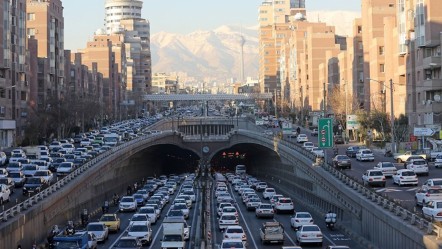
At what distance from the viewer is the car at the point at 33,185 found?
5999 cm

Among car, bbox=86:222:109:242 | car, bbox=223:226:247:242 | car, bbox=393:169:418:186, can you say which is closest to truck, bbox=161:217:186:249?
car, bbox=223:226:247:242

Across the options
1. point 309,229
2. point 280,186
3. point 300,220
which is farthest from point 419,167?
point 280,186

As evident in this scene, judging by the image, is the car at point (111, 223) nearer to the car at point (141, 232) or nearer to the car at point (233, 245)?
the car at point (141, 232)

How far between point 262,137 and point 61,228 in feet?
226

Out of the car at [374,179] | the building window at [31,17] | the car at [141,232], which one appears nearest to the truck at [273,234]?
the car at [141,232]

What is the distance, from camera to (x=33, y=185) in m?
62.2

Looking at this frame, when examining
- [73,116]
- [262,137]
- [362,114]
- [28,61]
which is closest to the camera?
[362,114]

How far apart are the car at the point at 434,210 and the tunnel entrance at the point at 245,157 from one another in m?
74.5

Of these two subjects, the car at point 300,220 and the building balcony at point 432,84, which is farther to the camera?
the building balcony at point 432,84

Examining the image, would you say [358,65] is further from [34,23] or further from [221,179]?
[34,23]

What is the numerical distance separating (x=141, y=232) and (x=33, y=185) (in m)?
13.4

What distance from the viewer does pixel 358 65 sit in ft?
483

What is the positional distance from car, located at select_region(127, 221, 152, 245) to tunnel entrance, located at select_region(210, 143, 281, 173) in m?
65.7

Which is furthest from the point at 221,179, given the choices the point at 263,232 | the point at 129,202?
the point at 263,232
